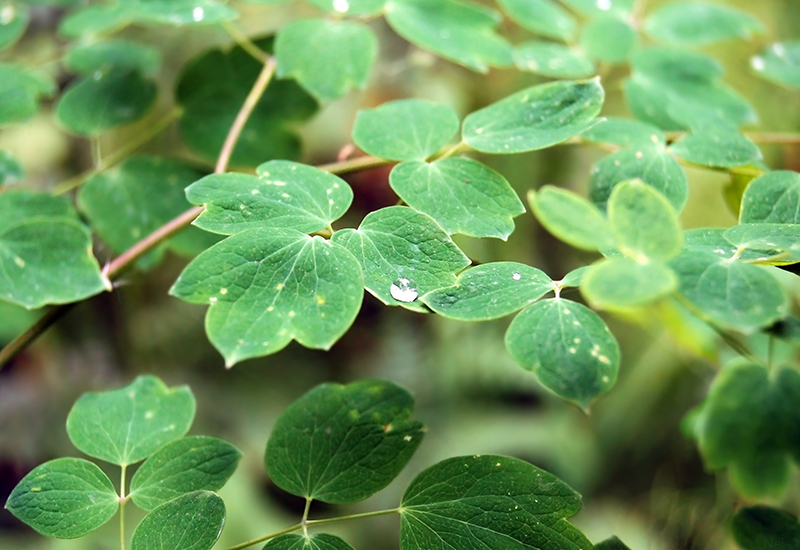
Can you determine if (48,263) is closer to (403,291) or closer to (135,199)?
(135,199)

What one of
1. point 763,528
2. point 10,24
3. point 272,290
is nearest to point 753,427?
point 763,528

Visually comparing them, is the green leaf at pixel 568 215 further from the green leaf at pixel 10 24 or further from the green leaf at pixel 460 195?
the green leaf at pixel 10 24

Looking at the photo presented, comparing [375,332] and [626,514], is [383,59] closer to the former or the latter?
[375,332]

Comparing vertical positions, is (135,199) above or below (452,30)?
below

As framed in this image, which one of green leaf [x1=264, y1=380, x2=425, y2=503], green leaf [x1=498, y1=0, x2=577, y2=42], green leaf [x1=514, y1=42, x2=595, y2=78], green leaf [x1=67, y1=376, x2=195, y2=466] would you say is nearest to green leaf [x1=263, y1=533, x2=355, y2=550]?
green leaf [x1=264, y1=380, x2=425, y2=503]

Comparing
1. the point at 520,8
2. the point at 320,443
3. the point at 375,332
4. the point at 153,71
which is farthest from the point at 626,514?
the point at 153,71

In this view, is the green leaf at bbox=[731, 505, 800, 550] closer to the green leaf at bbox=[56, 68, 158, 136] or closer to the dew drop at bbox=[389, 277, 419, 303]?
the dew drop at bbox=[389, 277, 419, 303]
